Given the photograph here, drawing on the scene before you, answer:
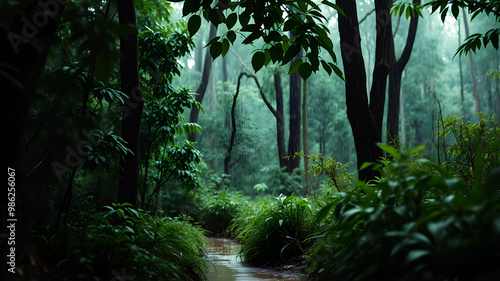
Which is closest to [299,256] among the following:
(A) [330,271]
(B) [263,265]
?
(B) [263,265]

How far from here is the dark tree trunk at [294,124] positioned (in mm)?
13927

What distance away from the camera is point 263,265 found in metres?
4.25

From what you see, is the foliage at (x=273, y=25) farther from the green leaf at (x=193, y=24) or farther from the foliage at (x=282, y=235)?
the foliage at (x=282, y=235)

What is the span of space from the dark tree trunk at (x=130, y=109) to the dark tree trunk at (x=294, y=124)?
Result: 402 inches

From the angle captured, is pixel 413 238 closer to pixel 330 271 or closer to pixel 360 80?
pixel 330 271

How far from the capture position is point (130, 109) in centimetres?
405

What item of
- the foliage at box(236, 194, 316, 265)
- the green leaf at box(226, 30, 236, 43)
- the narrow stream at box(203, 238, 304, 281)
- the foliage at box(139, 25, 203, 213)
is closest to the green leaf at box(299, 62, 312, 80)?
the green leaf at box(226, 30, 236, 43)

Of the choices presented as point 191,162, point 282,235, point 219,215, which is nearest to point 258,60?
point 282,235

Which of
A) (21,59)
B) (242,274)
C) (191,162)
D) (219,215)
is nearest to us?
(21,59)

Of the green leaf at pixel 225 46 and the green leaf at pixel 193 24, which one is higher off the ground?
the green leaf at pixel 193 24

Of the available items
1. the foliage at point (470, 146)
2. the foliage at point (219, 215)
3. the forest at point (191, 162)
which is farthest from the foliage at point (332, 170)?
the foliage at point (219, 215)

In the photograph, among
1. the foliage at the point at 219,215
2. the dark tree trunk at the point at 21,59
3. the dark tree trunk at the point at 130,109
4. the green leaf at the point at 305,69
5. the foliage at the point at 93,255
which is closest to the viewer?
the dark tree trunk at the point at 21,59

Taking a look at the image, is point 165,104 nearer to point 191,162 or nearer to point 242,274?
point 191,162

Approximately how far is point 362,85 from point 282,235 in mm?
2123
